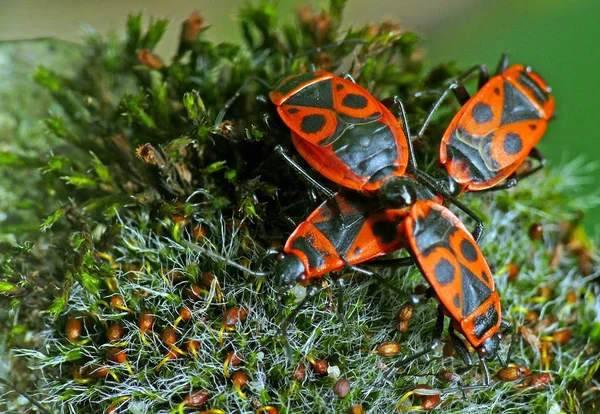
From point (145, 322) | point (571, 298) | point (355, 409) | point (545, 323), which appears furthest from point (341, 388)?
point (571, 298)

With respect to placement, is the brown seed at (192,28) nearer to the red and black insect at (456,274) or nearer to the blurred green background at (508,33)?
the blurred green background at (508,33)

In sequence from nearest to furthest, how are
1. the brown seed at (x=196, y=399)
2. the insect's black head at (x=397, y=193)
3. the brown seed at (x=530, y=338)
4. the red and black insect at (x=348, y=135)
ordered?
1. the brown seed at (x=196, y=399)
2. the insect's black head at (x=397, y=193)
3. the red and black insect at (x=348, y=135)
4. the brown seed at (x=530, y=338)

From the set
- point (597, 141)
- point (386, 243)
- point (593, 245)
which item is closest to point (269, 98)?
point (386, 243)

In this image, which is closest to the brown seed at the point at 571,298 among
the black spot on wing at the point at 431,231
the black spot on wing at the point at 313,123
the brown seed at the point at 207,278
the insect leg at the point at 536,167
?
the insect leg at the point at 536,167

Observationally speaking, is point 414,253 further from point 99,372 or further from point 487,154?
point 99,372

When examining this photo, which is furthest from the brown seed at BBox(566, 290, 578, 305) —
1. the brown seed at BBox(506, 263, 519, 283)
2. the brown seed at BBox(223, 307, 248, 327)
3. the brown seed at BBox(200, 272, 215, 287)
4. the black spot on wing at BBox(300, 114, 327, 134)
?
the brown seed at BBox(200, 272, 215, 287)

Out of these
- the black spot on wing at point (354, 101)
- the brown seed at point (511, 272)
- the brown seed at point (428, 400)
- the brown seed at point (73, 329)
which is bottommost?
the brown seed at point (73, 329)

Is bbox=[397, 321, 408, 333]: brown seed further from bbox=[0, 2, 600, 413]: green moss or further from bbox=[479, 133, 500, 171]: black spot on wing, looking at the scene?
bbox=[479, 133, 500, 171]: black spot on wing
